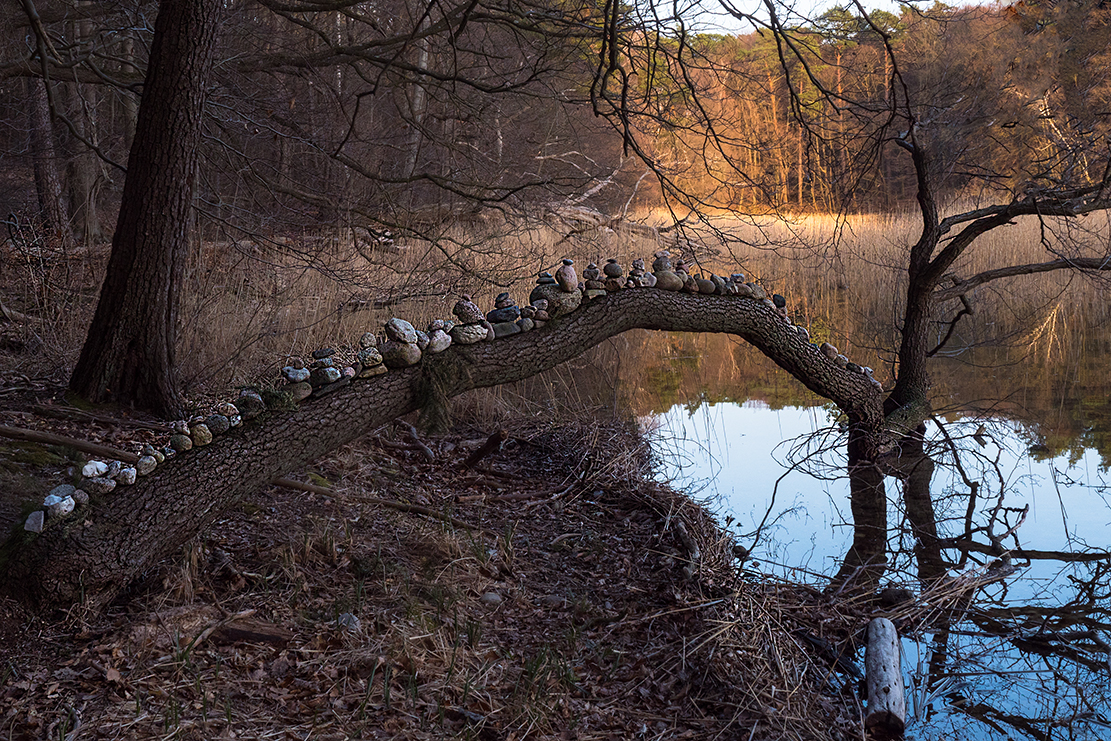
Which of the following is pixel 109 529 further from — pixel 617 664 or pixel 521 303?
pixel 521 303

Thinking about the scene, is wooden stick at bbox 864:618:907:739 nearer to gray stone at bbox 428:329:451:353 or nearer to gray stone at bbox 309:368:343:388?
gray stone at bbox 428:329:451:353

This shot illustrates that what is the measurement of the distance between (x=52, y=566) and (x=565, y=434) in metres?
3.46

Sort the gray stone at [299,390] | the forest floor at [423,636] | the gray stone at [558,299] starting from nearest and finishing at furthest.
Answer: the forest floor at [423,636] < the gray stone at [299,390] < the gray stone at [558,299]

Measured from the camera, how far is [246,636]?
9.23ft

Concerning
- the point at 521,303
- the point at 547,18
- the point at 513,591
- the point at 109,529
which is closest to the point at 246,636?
the point at 109,529

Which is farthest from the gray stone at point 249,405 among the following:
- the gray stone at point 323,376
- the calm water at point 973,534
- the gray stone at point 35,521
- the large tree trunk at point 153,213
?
the calm water at point 973,534

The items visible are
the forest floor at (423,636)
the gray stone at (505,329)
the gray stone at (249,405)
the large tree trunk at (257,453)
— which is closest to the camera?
the forest floor at (423,636)

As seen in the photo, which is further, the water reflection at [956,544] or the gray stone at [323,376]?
the gray stone at [323,376]

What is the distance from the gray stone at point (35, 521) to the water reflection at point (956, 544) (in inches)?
121

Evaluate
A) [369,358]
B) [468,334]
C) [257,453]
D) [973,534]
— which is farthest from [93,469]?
[973,534]

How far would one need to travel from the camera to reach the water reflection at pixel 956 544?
3.12 metres

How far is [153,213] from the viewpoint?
460 centimetres

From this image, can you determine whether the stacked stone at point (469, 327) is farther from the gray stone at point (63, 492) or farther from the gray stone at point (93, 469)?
the gray stone at point (63, 492)

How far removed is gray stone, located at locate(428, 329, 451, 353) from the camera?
3670 millimetres
